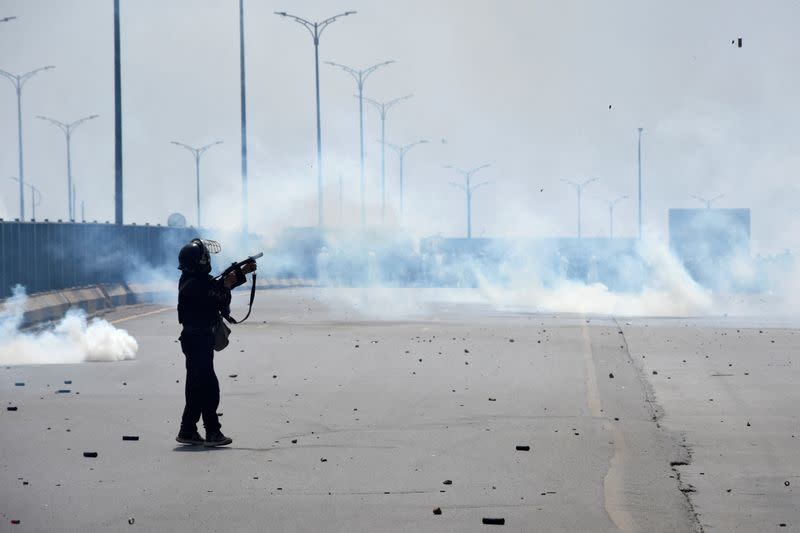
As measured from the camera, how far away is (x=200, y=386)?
13719 mm

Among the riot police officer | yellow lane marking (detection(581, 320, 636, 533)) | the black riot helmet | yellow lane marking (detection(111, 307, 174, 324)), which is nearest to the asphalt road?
yellow lane marking (detection(581, 320, 636, 533))

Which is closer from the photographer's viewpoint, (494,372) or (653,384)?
(653,384)

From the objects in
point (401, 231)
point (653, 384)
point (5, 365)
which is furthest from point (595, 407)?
point (401, 231)

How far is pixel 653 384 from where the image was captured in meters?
19.7

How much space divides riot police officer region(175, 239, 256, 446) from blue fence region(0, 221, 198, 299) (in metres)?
20.9

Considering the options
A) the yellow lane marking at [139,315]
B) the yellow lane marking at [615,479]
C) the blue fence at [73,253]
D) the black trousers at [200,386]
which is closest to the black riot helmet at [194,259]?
the black trousers at [200,386]

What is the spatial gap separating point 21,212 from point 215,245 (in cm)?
10308

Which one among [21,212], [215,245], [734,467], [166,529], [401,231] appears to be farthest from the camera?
[21,212]

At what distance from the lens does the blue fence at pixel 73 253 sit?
35219 mm

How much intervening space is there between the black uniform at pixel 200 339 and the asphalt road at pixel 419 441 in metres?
0.30

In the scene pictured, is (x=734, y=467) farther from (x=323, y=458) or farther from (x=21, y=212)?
(x=21, y=212)

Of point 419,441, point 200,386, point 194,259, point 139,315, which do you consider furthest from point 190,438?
point 139,315

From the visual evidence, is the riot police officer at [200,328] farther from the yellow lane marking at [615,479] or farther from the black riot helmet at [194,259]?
the yellow lane marking at [615,479]

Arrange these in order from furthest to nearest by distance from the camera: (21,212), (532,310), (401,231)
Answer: (21,212), (401,231), (532,310)
